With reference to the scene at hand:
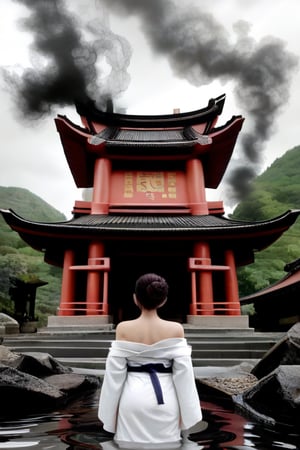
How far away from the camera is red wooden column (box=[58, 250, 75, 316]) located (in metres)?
12.8

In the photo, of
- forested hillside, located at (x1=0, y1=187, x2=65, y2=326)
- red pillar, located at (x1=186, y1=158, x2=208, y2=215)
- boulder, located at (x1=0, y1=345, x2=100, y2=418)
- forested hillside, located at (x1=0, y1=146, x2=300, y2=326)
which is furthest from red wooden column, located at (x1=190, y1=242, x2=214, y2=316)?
forested hillside, located at (x1=0, y1=187, x2=65, y2=326)

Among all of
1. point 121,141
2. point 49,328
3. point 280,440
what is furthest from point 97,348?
point 121,141

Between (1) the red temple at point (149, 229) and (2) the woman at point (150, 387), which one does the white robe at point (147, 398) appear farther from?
(1) the red temple at point (149, 229)

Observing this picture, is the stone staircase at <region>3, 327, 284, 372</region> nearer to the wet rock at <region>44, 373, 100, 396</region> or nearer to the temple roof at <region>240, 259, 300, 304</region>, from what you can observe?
the wet rock at <region>44, 373, 100, 396</region>

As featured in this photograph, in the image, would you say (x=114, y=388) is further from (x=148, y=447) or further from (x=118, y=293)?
(x=118, y=293)

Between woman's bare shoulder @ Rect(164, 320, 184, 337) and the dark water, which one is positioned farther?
the dark water

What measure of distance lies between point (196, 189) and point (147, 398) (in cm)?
1380

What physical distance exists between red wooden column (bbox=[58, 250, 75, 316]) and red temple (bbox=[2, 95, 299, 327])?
4 centimetres

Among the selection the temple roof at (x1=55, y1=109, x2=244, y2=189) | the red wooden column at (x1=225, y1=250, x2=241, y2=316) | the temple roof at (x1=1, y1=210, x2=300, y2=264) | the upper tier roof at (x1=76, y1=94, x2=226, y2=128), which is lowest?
the red wooden column at (x1=225, y1=250, x2=241, y2=316)

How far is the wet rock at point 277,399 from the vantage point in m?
3.83

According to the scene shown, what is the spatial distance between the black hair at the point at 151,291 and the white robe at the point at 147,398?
0.88 ft

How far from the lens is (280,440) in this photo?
3.09m

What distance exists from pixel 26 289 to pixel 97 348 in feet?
42.2

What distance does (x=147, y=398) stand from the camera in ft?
7.47
